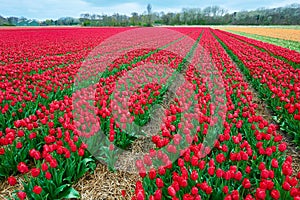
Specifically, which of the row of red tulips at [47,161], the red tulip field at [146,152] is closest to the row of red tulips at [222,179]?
the red tulip field at [146,152]

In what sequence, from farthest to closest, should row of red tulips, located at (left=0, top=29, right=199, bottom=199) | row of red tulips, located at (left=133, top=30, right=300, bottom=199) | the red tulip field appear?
1. row of red tulips, located at (left=0, top=29, right=199, bottom=199)
2. the red tulip field
3. row of red tulips, located at (left=133, top=30, right=300, bottom=199)

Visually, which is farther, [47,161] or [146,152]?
[146,152]

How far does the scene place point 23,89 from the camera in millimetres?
4695

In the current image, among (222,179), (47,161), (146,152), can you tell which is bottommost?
(146,152)

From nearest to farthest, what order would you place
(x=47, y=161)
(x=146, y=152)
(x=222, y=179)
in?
1. (x=222, y=179)
2. (x=47, y=161)
3. (x=146, y=152)

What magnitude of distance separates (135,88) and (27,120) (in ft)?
8.10

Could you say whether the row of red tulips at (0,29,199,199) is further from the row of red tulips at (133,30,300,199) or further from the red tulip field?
the row of red tulips at (133,30,300,199)

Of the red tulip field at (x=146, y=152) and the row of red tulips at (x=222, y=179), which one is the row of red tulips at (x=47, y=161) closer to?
the red tulip field at (x=146, y=152)

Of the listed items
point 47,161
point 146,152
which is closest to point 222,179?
point 146,152

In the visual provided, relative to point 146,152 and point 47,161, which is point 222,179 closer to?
point 146,152

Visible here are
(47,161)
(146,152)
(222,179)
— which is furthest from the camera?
(146,152)

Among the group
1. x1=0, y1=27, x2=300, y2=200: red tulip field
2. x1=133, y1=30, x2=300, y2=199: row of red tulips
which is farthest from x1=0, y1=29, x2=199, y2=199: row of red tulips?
x1=133, y1=30, x2=300, y2=199: row of red tulips

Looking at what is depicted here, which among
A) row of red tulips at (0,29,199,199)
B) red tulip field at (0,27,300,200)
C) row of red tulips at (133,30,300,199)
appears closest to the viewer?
row of red tulips at (133,30,300,199)

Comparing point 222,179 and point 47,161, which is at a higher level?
point 47,161
